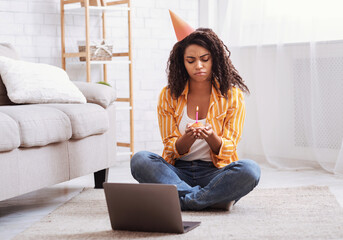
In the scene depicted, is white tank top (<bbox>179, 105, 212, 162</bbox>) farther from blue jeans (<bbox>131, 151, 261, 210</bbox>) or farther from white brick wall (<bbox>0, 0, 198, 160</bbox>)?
white brick wall (<bbox>0, 0, 198, 160</bbox>)

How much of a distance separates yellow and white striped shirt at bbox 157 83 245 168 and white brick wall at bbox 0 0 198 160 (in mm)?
1713

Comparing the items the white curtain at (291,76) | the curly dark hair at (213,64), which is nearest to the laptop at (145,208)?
the curly dark hair at (213,64)

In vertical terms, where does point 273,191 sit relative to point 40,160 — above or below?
below

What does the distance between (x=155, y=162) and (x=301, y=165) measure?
1508 millimetres

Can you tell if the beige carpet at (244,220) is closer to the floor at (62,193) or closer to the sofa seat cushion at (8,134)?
the floor at (62,193)

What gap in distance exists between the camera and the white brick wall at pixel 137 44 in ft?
12.4

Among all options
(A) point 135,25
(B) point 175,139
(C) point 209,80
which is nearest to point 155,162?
(B) point 175,139

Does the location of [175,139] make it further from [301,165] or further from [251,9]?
[251,9]

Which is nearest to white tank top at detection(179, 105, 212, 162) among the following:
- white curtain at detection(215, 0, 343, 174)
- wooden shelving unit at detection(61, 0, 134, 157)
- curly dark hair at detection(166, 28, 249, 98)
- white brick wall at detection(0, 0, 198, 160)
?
curly dark hair at detection(166, 28, 249, 98)

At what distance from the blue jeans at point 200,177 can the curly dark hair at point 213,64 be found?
0.28m

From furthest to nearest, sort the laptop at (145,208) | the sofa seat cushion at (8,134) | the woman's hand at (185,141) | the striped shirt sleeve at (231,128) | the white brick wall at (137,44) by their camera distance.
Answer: the white brick wall at (137,44), the striped shirt sleeve at (231,128), the woman's hand at (185,141), the sofa seat cushion at (8,134), the laptop at (145,208)

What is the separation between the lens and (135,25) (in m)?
4.02

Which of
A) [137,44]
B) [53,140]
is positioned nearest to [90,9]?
[137,44]

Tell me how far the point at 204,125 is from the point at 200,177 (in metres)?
0.20
